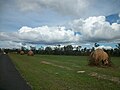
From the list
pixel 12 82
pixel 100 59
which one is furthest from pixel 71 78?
pixel 100 59

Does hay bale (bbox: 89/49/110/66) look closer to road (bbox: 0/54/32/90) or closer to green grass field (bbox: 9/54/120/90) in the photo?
green grass field (bbox: 9/54/120/90)

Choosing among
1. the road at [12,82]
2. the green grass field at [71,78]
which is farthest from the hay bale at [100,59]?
the road at [12,82]

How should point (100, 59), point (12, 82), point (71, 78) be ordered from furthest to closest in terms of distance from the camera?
point (100, 59)
point (71, 78)
point (12, 82)

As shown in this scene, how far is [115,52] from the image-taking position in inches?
4478

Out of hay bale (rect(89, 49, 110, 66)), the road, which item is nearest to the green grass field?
the road

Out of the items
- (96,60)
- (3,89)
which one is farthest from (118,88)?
(96,60)

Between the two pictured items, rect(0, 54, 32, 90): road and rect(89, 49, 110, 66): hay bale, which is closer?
rect(0, 54, 32, 90): road

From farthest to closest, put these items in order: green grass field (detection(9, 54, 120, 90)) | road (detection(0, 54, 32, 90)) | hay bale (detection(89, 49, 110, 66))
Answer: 1. hay bale (detection(89, 49, 110, 66))
2. green grass field (detection(9, 54, 120, 90))
3. road (detection(0, 54, 32, 90))

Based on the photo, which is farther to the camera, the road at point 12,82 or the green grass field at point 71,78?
the green grass field at point 71,78

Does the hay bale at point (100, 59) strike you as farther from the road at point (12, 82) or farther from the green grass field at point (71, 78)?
the road at point (12, 82)

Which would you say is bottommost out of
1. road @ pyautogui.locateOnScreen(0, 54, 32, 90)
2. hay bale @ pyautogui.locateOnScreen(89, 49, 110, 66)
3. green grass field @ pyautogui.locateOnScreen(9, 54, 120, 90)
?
green grass field @ pyautogui.locateOnScreen(9, 54, 120, 90)

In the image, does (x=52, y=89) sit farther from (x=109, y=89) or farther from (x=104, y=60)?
(x=104, y=60)

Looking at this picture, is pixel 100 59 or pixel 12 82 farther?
pixel 100 59

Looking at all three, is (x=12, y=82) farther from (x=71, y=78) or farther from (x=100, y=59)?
(x=100, y=59)
